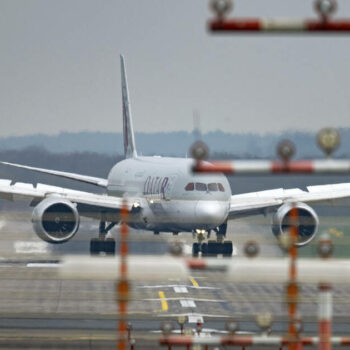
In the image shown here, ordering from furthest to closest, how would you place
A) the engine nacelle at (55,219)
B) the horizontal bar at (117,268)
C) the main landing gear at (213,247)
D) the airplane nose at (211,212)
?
the airplane nose at (211,212) < the engine nacelle at (55,219) < the main landing gear at (213,247) < the horizontal bar at (117,268)

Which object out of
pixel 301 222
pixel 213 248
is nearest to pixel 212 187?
pixel 301 222

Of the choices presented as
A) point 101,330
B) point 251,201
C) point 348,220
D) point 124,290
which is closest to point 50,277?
point 101,330

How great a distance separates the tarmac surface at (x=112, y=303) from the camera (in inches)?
985

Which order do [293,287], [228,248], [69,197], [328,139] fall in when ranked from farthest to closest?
[69,197]
[228,248]
[293,287]
[328,139]

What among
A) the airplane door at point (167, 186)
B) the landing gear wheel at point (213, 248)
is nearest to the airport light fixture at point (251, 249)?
the landing gear wheel at point (213, 248)

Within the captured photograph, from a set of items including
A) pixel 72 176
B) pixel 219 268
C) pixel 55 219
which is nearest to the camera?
pixel 219 268

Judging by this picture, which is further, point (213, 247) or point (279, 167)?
point (213, 247)

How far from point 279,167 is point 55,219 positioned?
33337 millimetres

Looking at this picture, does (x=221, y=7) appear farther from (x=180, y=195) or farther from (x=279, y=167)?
(x=180, y=195)

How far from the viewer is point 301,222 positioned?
1473 inches

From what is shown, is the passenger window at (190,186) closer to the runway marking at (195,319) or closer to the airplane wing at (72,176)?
the airplane wing at (72,176)

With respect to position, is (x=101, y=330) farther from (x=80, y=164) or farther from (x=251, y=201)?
(x=80, y=164)

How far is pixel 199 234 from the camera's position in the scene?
1500 inches

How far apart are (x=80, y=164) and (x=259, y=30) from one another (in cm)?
4678
